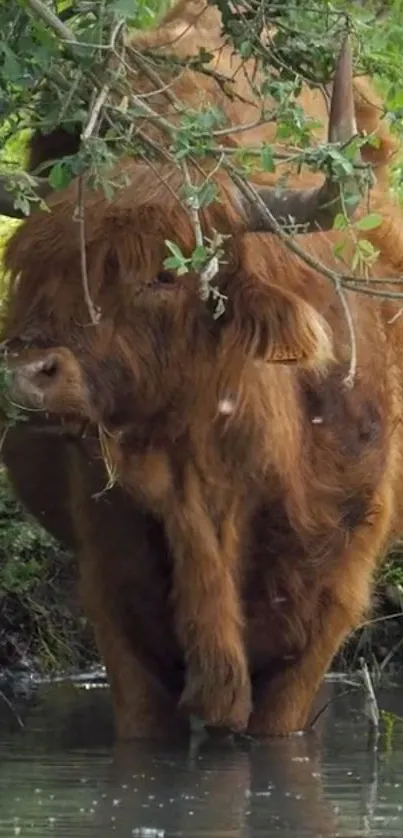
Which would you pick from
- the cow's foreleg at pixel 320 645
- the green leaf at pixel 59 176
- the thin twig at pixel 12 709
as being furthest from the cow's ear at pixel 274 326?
the green leaf at pixel 59 176

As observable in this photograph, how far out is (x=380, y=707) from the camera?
25.0 feet

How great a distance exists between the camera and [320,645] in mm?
7348

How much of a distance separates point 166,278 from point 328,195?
0.86 meters

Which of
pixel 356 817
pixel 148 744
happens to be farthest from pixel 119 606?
pixel 356 817

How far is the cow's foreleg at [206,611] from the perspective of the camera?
269 inches

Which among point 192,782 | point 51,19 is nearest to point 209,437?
point 192,782

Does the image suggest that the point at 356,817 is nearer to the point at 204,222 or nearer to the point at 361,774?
the point at 361,774

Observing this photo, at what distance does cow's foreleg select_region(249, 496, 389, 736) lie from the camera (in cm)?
730

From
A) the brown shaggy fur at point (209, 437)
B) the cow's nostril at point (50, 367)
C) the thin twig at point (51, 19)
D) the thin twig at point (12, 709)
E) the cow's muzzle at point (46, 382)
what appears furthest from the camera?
the thin twig at point (12, 709)

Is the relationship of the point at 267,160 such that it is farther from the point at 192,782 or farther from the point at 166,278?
the point at 192,782

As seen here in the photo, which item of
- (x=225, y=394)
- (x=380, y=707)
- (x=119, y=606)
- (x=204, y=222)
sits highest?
(x=204, y=222)

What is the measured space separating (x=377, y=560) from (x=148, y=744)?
1255mm

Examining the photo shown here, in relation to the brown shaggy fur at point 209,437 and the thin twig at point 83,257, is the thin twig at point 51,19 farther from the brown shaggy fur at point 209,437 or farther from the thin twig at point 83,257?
the brown shaggy fur at point 209,437

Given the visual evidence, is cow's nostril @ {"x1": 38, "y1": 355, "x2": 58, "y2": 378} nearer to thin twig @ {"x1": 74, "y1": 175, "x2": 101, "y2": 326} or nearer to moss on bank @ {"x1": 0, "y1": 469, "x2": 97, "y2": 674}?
thin twig @ {"x1": 74, "y1": 175, "x2": 101, "y2": 326}
